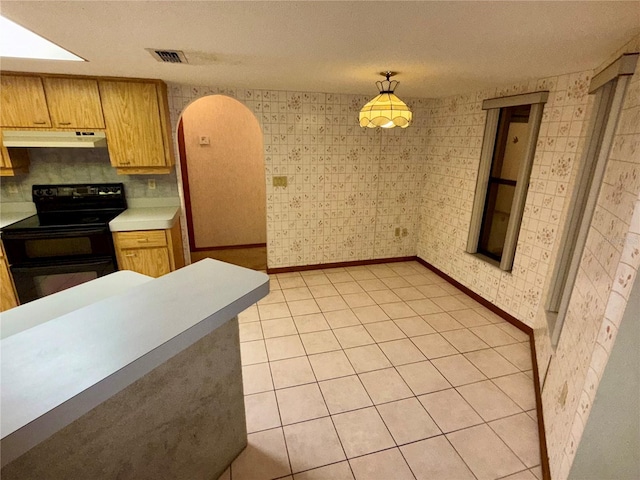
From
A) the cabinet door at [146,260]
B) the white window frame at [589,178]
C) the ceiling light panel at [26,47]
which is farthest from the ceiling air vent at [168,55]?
the white window frame at [589,178]

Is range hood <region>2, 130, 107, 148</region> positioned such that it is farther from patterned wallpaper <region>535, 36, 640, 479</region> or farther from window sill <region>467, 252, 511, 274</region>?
window sill <region>467, 252, 511, 274</region>

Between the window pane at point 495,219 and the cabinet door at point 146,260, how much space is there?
318 cm

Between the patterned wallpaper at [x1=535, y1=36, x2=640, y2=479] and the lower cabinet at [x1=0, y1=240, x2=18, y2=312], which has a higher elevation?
the patterned wallpaper at [x1=535, y1=36, x2=640, y2=479]

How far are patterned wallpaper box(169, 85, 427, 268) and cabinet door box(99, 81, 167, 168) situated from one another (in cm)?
37

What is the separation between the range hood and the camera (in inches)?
101

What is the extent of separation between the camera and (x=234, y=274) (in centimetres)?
136

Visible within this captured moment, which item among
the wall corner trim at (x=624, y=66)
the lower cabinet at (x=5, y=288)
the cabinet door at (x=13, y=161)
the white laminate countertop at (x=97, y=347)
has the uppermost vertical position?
the wall corner trim at (x=624, y=66)

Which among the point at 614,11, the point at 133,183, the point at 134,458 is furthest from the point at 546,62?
Result: the point at 133,183

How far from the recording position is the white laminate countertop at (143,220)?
9.06 feet

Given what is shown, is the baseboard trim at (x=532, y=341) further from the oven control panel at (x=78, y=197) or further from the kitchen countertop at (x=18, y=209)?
the kitchen countertop at (x=18, y=209)

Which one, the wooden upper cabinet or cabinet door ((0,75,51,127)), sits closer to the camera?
cabinet door ((0,75,51,127))

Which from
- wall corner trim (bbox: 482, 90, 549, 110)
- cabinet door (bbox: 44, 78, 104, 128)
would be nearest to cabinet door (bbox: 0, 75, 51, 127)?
cabinet door (bbox: 44, 78, 104, 128)

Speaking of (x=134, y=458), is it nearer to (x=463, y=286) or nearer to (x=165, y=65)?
(x=165, y=65)

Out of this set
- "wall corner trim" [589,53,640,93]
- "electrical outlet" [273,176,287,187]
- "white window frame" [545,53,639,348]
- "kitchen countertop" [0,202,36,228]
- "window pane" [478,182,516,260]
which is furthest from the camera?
"electrical outlet" [273,176,287,187]
